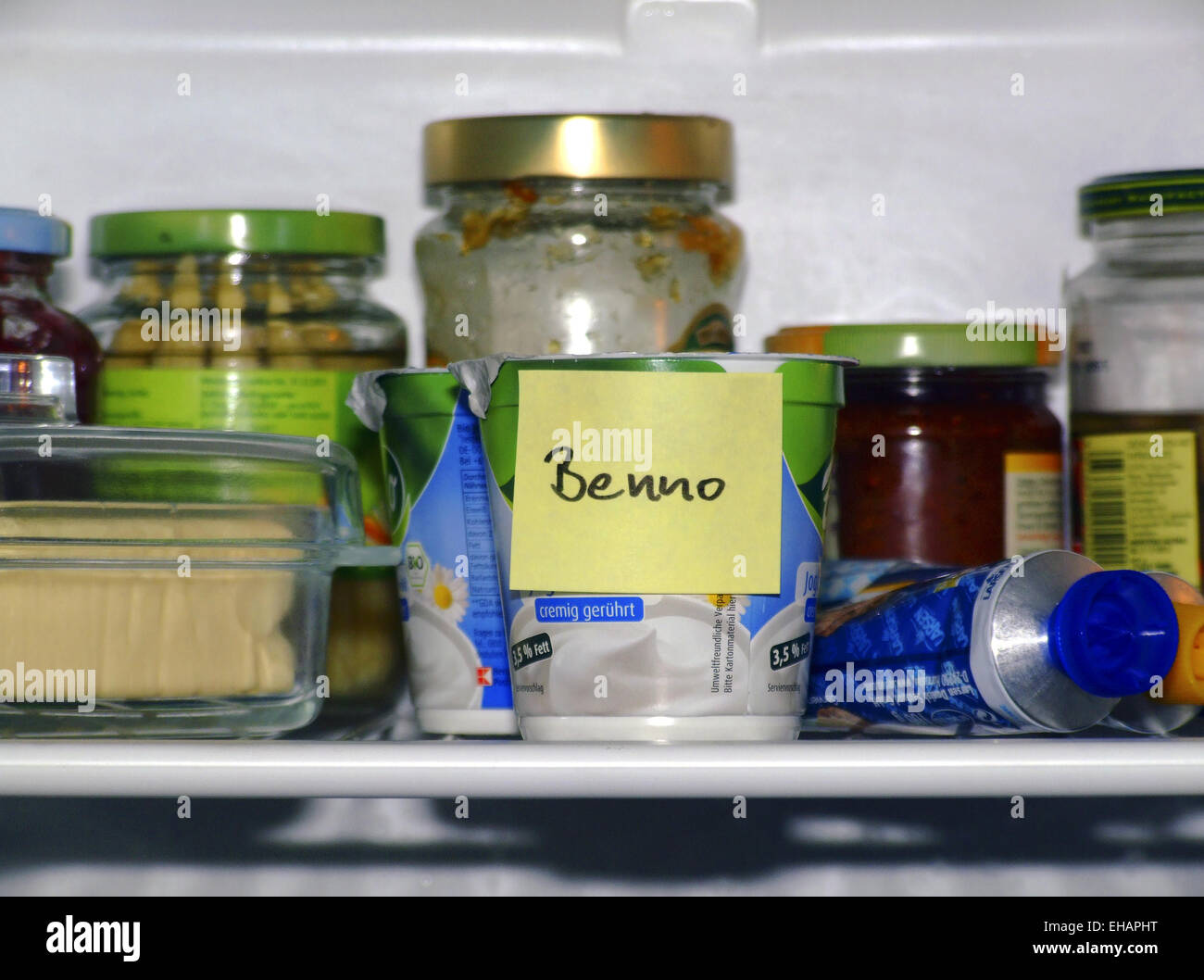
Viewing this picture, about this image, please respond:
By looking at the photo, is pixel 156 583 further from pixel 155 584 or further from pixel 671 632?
pixel 671 632

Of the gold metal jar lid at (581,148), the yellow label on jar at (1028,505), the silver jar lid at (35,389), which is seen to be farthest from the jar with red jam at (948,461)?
the silver jar lid at (35,389)

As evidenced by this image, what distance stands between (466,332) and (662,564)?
0.70 feet

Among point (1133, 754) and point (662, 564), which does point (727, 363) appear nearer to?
point (662, 564)

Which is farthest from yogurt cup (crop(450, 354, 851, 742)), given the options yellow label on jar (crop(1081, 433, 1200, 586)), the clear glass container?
yellow label on jar (crop(1081, 433, 1200, 586))

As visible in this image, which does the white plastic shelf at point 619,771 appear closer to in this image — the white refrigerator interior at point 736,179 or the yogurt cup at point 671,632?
the yogurt cup at point 671,632

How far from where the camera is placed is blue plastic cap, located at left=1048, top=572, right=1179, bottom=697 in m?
0.52

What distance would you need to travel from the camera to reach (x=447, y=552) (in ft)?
2.02

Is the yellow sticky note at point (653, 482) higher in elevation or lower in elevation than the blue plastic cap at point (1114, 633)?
higher

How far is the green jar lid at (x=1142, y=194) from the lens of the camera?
68 cm

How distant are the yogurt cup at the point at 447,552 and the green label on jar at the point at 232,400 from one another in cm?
5

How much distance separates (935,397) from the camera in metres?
0.71

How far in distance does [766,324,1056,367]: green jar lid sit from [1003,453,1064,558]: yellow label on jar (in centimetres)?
6

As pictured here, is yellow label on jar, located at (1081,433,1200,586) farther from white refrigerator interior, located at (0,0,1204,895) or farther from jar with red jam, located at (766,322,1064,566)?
white refrigerator interior, located at (0,0,1204,895)
